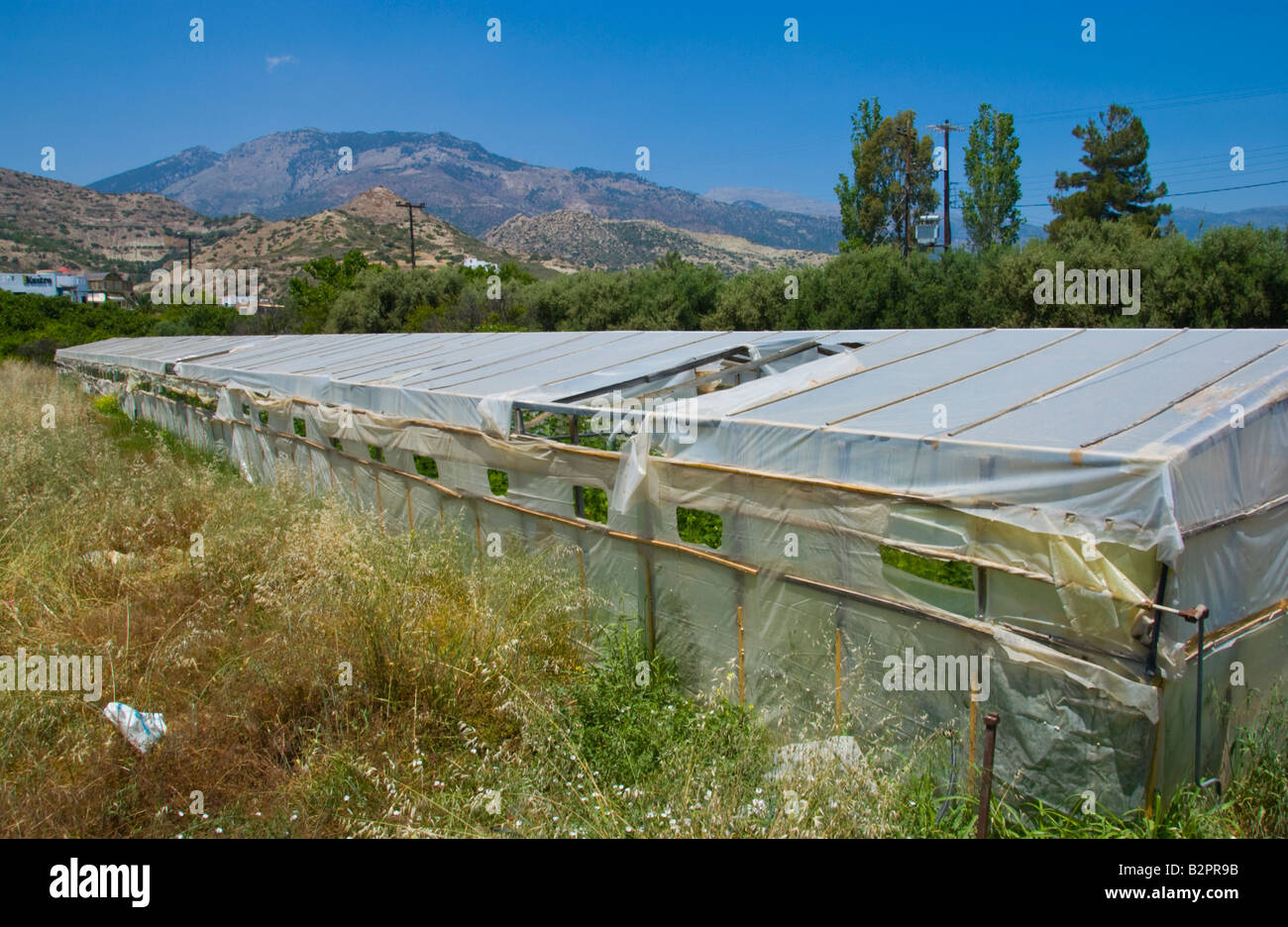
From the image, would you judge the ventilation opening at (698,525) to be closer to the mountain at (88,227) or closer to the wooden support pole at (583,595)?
the wooden support pole at (583,595)

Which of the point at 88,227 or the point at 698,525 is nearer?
the point at 698,525

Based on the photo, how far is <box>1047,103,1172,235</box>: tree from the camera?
28609mm

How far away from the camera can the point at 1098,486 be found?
3.67 metres

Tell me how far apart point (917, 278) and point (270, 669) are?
20596 mm

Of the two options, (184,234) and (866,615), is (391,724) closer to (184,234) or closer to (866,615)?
(866,615)

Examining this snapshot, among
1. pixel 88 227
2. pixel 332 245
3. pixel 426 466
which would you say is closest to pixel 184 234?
pixel 332 245

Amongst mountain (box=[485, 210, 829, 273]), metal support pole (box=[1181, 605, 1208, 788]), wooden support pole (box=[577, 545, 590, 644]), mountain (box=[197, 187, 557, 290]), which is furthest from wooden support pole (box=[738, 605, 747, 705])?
mountain (box=[485, 210, 829, 273])

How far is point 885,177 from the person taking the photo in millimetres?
33188

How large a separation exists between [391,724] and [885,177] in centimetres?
3327

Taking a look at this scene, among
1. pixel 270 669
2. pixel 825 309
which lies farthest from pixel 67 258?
pixel 270 669

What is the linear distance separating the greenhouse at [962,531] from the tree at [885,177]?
2801 centimetres

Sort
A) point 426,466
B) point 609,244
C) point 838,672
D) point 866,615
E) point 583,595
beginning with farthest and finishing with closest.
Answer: point 609,244 < point 426,466 < point 583,595 < point 838,672 < point 866,615

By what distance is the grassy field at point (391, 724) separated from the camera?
366 centimetres
